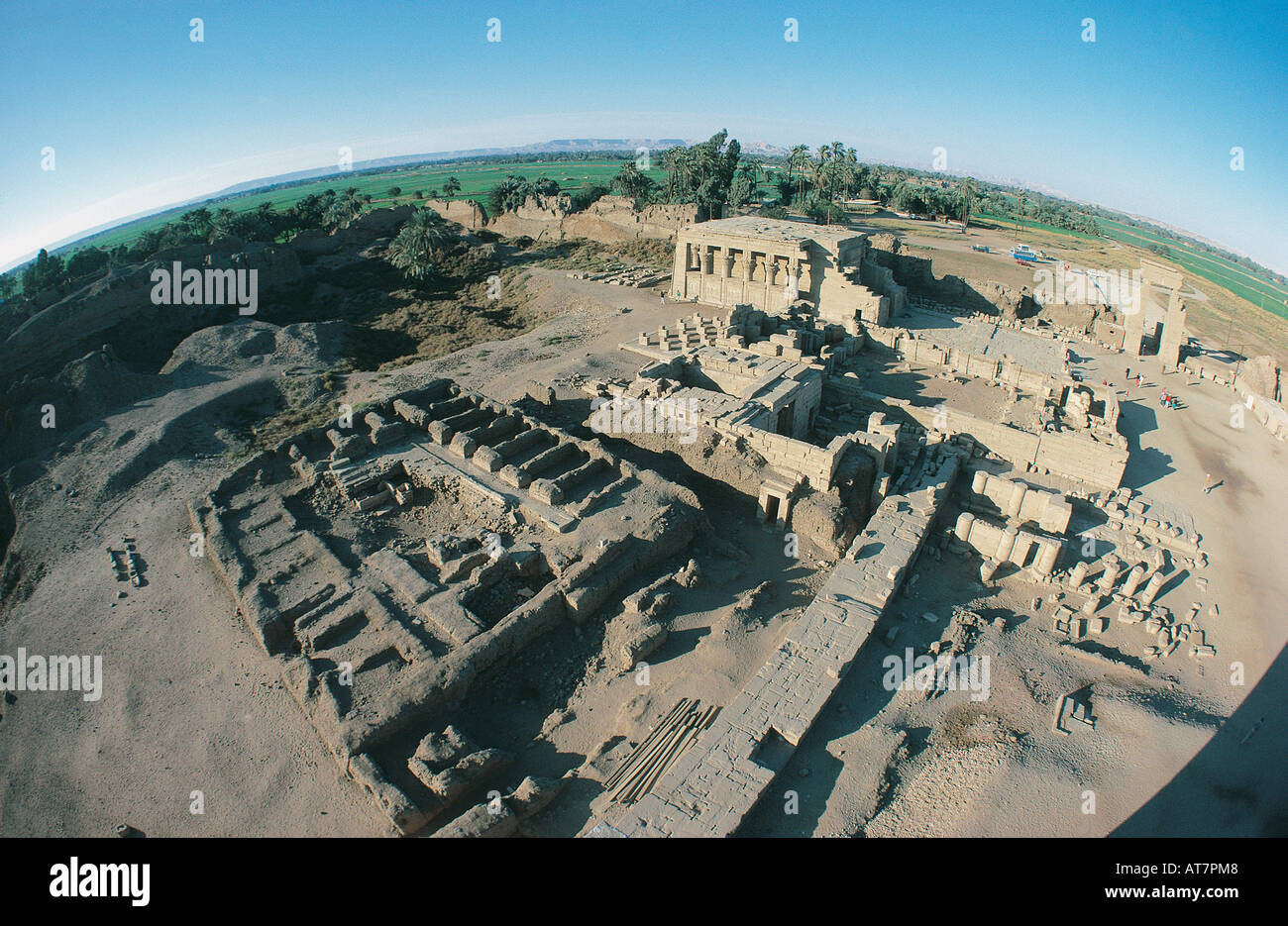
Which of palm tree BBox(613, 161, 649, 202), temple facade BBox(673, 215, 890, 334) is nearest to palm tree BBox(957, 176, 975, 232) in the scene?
palm tree BBox(613, 161, 649, 202)

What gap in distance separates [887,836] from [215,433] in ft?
75.4

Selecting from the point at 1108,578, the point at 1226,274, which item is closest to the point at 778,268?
the point at 1108,578

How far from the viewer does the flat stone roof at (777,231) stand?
30.1 m

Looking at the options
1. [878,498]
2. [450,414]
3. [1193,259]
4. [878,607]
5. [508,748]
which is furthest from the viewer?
[1193,259]

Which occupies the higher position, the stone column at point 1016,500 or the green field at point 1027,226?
the green field at point 1027,226

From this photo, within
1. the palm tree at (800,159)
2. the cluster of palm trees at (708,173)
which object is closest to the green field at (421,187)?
the palm tree at (800,159)

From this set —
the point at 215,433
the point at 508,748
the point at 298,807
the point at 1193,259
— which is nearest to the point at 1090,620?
the point at 508,748

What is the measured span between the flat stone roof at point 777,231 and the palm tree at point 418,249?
59.1ft

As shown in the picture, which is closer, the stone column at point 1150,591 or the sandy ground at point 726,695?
the sandy ground at point 726,695

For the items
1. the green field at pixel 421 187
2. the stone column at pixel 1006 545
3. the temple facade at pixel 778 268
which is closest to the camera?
the stone column at pixel 1006 545

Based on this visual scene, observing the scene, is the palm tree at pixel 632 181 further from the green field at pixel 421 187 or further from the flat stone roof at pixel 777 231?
the green field at pixel 421 187

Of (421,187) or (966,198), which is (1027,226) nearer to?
(966,198)

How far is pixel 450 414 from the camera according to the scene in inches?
813
